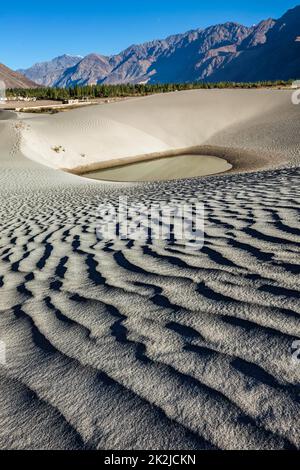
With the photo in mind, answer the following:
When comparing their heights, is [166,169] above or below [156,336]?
below

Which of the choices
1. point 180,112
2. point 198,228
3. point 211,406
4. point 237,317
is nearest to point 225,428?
point 211,406

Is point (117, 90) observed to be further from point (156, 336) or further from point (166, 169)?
point (156, 336)

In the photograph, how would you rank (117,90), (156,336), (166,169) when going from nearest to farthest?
(156,336) < (166,169) < (117,90)

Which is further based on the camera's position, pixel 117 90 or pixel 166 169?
pixel 117 90

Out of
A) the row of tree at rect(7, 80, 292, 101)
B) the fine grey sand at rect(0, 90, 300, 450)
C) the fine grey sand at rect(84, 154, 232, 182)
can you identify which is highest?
the row of tree at rect(7, 80, 292, 101)

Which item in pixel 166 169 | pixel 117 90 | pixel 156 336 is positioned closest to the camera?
pixel 156 336

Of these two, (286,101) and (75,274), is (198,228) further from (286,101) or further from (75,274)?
(286,101)

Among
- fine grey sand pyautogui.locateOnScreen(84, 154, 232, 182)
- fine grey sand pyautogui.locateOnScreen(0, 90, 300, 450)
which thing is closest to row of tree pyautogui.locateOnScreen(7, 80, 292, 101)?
fine grey sand pyautogui.locateOnScreen(84, 154, 232, 182)

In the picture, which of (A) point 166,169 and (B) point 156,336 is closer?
(B) point 156,336

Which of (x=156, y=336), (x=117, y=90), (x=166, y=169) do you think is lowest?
(x=166, y=169)

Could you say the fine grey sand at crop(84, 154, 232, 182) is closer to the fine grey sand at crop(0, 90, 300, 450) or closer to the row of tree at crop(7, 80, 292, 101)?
the fine grey sand at crop(0, 90, 300, 450)

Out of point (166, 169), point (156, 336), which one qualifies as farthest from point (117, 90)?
point (156, 336)

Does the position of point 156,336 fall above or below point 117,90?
below
